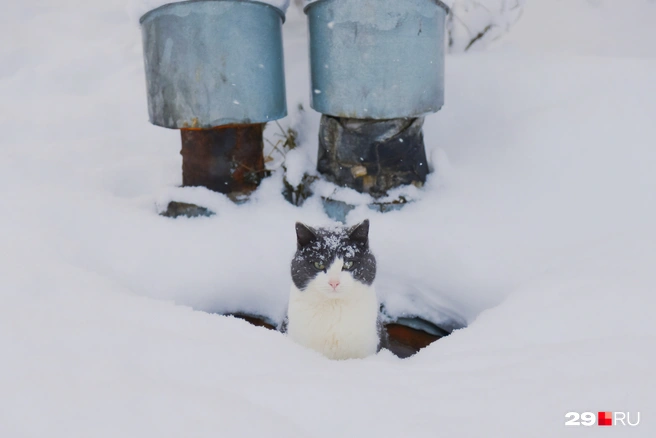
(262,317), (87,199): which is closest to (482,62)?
(262,317)

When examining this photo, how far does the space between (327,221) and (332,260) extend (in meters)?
0.79

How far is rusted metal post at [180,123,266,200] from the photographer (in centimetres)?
260

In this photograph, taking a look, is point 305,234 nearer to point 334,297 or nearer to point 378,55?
point 334,297

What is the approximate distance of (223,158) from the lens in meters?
2.62

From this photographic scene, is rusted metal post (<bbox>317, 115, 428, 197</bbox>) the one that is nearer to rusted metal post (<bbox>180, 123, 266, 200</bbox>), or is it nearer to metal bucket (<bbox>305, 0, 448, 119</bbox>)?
metal bucket (<bbox>305, 0, 448, 119</bbox>)

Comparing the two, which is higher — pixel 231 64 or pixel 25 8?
pixel 25 8

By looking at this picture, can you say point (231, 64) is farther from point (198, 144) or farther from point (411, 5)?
point (411, 5)

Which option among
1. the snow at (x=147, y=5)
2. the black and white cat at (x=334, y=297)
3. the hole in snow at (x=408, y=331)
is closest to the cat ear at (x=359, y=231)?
the black and white cat at (x=334, y=297)

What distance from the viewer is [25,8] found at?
14.7ft

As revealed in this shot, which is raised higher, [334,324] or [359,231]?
[359,231]

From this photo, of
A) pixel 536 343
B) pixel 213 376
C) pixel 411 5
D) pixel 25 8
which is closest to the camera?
pixel 213 376

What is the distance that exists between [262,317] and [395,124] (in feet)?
3.60

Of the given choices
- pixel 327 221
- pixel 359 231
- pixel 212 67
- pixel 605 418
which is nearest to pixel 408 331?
pixel 327 221

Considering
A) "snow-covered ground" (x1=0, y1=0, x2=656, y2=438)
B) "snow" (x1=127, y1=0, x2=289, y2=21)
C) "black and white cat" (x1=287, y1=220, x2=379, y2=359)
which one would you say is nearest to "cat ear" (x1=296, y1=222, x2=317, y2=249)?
"black and white cat" (x1=287, y1=220, x2=379, y2=359)
